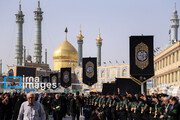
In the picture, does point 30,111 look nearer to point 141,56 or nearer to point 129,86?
point 141,56

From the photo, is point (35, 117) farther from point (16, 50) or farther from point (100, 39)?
point (100, 39)

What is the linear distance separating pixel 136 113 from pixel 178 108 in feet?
18.1

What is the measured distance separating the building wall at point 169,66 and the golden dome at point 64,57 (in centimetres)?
6137

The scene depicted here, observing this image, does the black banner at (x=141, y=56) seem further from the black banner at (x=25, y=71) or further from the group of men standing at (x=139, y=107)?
the black banner at (x=25, y=71)

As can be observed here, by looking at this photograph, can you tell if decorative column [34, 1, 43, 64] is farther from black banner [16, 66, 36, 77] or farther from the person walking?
the person walking

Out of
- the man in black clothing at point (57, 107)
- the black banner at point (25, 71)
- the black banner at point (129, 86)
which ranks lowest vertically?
the man in black clothing at point (57, 107)

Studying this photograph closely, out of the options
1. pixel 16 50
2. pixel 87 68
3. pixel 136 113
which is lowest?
pixel 136 113

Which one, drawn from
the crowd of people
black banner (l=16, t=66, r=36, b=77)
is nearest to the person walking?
the crowd of people

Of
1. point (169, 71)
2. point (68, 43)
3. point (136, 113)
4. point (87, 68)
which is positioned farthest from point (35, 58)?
point (136, 113)

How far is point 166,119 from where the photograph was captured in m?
11.2

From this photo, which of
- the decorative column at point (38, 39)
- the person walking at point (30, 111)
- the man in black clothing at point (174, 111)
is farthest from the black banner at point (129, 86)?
the decorative column at point (38, 39)

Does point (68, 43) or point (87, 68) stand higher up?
point (68, 43)

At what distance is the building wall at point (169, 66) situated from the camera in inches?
1547

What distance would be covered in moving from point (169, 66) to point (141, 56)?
87.8 ft
